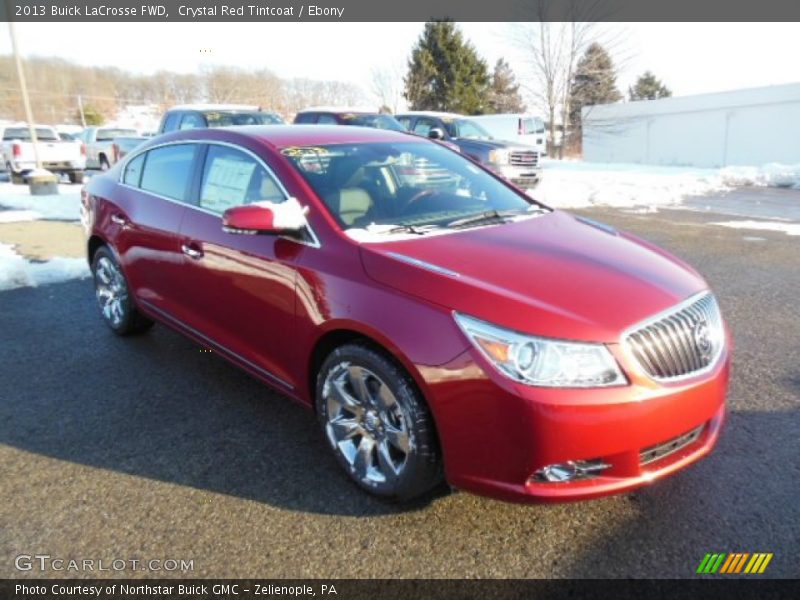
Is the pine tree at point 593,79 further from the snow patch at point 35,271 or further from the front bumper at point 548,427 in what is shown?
the front bumper at point 548,427

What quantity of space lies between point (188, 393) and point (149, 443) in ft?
2.02

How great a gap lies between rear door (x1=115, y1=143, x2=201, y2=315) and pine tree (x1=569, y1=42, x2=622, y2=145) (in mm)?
36217

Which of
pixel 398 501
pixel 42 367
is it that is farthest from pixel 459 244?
pixel 42 367

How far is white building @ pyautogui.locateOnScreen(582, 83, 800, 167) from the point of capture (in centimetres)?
2652

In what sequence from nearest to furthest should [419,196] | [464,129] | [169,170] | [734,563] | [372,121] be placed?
[734,563] < [419,196] < [169,170] < [372,121] < [464,129]

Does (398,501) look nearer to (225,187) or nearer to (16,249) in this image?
(225,187)

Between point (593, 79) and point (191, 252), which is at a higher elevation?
point (593, 79)

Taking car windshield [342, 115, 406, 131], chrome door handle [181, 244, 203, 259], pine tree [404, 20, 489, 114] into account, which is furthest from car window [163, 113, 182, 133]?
pine tree [404, 20, 489, 114]

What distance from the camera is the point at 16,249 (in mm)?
7750

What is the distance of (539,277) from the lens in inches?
97.8

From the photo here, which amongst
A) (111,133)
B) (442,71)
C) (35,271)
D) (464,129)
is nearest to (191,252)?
(35,271)

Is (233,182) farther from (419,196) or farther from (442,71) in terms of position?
(442,71)

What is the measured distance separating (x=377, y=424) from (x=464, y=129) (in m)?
12.8

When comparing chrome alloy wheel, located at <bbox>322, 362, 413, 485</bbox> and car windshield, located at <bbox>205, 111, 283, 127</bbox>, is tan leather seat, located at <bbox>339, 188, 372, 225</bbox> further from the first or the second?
car windshield, located at <bbox>205, 111, 283, 127</bbox>
